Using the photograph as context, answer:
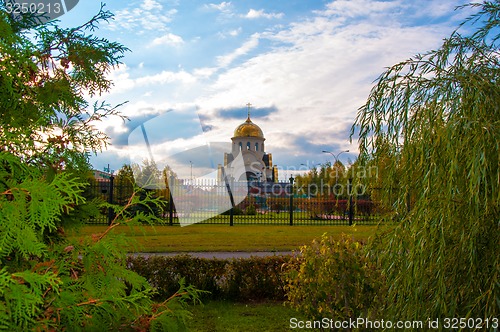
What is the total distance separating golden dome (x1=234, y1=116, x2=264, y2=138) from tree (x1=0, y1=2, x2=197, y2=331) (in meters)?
56.1

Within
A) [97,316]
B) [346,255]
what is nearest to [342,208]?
[346,255]

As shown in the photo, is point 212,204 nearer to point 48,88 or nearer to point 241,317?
point 241,317

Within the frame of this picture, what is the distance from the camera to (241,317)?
6391 millimetres

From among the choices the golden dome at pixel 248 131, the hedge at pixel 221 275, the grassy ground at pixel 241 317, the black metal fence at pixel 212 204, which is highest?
the golden dome at pixel 248 131

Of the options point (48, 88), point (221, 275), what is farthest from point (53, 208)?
point (221, 275)

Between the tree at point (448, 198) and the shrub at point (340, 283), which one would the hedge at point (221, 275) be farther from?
the tree at point (448, 198)

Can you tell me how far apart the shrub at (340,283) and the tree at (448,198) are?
1.55 meters

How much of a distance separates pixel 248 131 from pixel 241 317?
174 ft

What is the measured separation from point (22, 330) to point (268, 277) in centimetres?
617

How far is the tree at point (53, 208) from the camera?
4.71 ft

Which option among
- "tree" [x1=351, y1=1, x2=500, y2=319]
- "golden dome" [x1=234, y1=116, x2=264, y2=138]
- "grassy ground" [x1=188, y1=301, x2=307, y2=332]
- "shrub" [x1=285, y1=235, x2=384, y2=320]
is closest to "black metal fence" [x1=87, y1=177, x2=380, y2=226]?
"grassy ground" [x1=188, y1=301, x2=307, y2=332]

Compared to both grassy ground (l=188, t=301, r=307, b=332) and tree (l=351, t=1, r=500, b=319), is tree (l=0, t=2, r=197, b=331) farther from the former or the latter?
grassy ground (l=188, t=301, r=307, b=332)

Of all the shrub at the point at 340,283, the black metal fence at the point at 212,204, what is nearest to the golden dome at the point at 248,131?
the black metal fence at the point at 212,204

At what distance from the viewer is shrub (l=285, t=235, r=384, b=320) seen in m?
4.81
